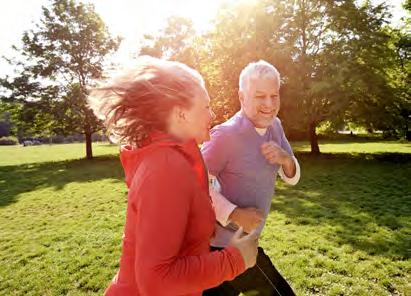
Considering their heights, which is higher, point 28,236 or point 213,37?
point 213,37

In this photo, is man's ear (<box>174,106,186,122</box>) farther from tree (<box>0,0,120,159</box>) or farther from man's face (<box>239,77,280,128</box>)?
tree (<box>0,0,120,159</box>)

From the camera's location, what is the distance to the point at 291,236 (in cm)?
795

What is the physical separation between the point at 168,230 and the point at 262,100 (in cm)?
178

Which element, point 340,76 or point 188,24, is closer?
point 340,76

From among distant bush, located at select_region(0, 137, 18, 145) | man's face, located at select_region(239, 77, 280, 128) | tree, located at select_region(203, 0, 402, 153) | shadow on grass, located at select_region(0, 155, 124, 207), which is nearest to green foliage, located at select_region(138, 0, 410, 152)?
tree, located at select_region(203, 0, 402, 153)

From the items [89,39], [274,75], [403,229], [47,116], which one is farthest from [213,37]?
[274,75]

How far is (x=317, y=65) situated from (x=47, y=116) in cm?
2076

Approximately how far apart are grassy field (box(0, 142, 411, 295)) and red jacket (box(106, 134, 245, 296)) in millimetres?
4424

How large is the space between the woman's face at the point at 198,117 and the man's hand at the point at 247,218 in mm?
920

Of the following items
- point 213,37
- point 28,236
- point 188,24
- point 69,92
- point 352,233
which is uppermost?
point 188,24

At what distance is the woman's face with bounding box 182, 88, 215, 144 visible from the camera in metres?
1.67

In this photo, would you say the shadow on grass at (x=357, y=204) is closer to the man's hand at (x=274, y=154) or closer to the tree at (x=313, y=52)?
the tree at (x=313, y=52)

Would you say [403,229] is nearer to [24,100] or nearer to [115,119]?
[115,119]

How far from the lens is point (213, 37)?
22484 mm
